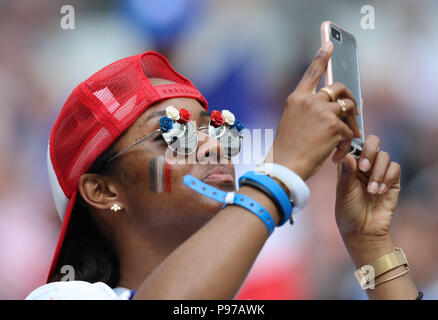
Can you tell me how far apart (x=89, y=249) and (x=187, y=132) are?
2.05 ft

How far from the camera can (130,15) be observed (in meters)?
4.16

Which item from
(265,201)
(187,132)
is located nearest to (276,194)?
(265,201)

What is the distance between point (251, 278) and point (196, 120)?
1812 millimetres

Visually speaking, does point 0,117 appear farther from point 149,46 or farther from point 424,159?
point 424,159

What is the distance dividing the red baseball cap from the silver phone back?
0.64 m

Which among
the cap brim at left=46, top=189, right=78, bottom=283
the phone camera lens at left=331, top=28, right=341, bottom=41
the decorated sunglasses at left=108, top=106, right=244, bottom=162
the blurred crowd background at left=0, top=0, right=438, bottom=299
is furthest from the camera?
the blurred crowd background at left=0, top=0, right=438, bottom=299

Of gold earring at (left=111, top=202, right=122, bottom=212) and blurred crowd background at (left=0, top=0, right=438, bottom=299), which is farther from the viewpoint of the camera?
blurred crowd background at (left=0, top=0, right=438, bottom=299)

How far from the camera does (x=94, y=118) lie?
2014 millimetres

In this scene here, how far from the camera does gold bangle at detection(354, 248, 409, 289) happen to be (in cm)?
201

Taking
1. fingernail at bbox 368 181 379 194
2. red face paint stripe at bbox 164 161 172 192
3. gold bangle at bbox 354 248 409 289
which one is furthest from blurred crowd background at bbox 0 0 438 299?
red face paint stripe at bbox 164 161 172 192

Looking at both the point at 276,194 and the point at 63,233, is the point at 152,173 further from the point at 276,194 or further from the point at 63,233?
the point at 276,194

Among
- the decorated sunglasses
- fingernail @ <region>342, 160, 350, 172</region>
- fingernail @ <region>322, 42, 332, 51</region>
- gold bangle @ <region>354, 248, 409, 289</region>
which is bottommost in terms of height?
gold bangle @ <region>354, 248, 409, 289</region>

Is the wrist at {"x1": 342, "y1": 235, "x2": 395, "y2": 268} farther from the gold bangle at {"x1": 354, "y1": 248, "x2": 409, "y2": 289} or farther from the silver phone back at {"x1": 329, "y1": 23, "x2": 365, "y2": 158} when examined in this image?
the silver phone back at {"x1": 329, "y1": 23, "x2": 365, "y2": 158}

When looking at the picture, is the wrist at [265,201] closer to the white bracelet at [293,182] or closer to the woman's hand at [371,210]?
the white bracelet at [293,182]
